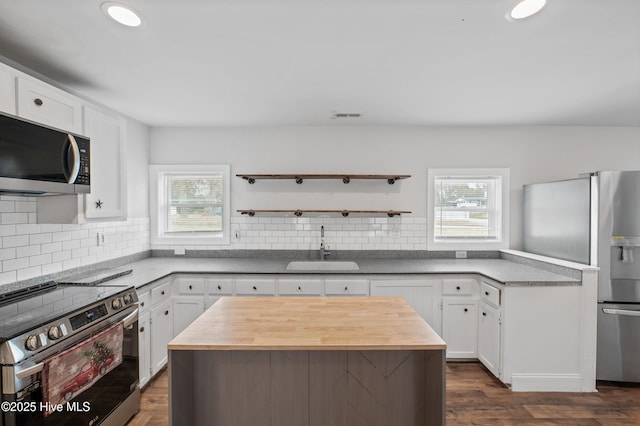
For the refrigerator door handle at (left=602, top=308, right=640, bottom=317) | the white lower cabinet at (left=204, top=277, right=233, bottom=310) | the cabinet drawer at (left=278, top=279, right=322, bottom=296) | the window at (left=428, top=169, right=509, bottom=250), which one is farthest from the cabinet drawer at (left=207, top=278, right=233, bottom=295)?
the refrigerator door handle at (left=602, top=308, right=640, bottom=317)

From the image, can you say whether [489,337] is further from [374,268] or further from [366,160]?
[366,160]

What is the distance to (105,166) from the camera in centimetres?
244

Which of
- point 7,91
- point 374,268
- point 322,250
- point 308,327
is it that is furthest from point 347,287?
point 7,91

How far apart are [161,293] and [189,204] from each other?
50.2 inches

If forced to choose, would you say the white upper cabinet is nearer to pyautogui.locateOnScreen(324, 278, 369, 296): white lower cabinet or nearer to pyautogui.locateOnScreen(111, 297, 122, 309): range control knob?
pyautogui.locateOnScreen(111, 297, 122, 309): range control knob

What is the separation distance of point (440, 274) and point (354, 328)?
176 cm

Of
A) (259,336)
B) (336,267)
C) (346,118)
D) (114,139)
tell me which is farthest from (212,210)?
(259,336)

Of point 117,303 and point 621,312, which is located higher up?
point 117,303

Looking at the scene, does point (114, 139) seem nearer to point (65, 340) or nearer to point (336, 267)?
point (65, 340)

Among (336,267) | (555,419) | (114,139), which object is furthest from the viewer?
(336,267)

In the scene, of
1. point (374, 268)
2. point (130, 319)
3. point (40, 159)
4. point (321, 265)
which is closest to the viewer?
point (40, 159)

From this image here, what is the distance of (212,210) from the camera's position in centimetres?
373

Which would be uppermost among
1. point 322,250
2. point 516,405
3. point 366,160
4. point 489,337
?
point 366,160

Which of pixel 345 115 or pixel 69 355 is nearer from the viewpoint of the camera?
pixel 69 355
